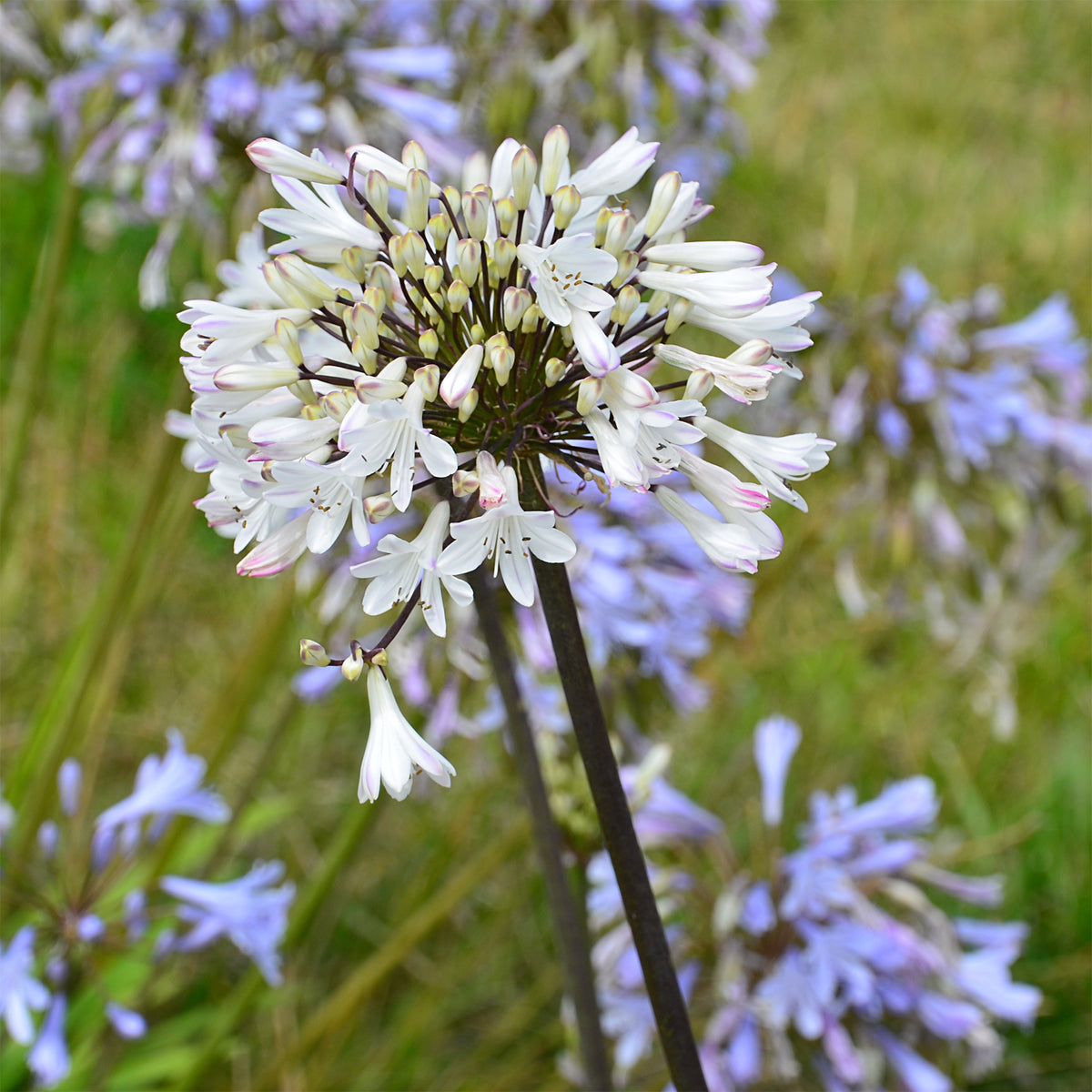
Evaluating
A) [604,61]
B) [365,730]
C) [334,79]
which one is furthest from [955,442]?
[365,730]

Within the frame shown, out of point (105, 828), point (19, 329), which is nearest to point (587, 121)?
point (105, 828)

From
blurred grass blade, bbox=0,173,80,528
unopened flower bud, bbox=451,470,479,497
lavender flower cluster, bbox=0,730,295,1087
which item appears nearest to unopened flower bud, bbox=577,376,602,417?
unopened flower bud, bbox=451,470,479,497

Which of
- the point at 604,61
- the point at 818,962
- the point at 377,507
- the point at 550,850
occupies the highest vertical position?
the point at 604,61

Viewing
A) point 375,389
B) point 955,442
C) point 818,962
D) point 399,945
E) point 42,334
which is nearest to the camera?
point 375,389

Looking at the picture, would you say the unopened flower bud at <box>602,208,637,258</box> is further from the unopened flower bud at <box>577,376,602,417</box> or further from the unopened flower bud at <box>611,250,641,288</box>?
the unopened flower bud at <box>577,376,602,417</box>

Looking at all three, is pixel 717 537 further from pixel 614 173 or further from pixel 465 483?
pixel 614 173

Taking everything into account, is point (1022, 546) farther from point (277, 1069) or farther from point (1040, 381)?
point (277, 1069)
